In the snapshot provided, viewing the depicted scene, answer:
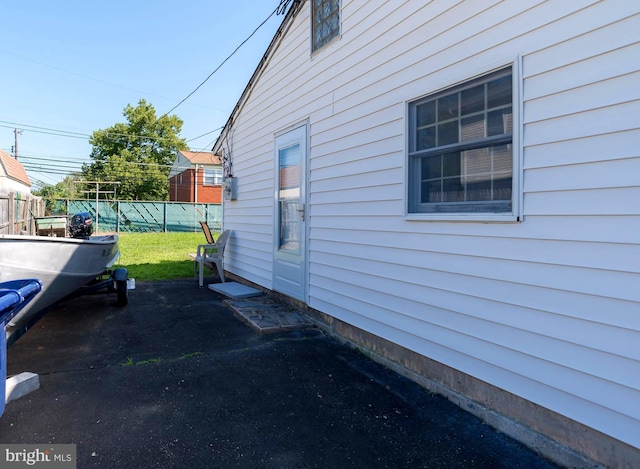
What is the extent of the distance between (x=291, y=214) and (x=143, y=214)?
63.5ft

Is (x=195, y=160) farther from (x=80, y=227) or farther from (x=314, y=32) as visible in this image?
(x=314, y=32)

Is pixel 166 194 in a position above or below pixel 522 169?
above

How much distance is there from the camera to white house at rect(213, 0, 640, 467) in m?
1.85

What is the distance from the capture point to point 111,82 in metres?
22.5

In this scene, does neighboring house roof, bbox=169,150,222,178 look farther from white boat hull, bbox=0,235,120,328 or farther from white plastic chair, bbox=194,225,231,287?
white boat hull, bbox=0,235,120,328

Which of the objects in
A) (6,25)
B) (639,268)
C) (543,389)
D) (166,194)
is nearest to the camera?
(639,268)

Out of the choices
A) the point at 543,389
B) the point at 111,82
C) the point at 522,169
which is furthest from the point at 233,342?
the point at 111,82

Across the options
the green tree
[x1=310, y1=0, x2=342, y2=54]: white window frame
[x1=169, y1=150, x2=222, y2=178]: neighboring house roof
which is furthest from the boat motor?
the green tree

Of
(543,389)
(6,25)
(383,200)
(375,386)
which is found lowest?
(375,386)

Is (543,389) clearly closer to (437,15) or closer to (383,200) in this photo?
(383,200)

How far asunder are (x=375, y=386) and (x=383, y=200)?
1.67 metres

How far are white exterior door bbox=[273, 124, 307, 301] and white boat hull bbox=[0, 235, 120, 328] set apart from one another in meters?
2.41

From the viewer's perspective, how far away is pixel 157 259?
10.4 metres

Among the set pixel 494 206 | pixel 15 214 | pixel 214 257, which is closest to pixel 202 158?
pixel 15 214
